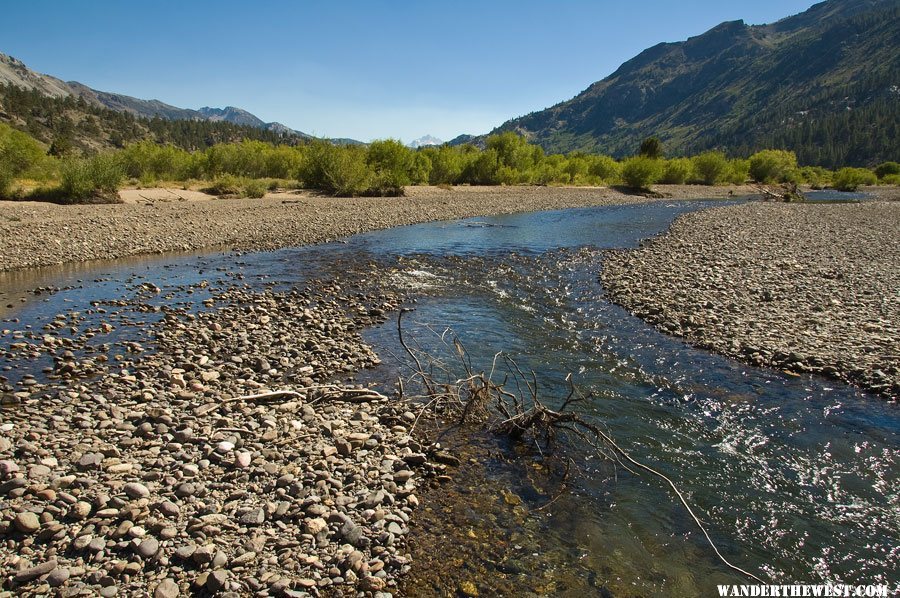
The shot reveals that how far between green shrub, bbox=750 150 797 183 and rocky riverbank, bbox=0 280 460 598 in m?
115

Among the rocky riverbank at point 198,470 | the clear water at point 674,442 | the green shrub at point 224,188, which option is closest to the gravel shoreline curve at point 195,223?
the green shrub at point 224,188

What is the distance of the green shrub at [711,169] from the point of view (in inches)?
3812

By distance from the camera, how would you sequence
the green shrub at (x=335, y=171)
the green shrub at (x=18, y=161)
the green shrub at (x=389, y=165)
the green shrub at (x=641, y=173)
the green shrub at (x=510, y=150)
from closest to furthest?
the green shrub at (x=18, y=161), the green shrub at (x=335, y=171), the green shrub at (x=389, y=165), the green shrub at (x=641, y=173), the green shrub at (x=510, y=150)

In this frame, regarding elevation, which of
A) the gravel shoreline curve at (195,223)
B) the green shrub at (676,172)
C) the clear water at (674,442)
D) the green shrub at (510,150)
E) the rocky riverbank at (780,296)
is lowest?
the clear water at (674,442)

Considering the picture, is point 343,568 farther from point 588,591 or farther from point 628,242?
point 628,242

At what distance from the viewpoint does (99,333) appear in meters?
11.9

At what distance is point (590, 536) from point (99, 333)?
12.1 m

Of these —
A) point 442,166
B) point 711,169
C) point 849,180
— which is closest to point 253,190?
point 442,166

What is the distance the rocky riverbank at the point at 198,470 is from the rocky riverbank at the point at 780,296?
9.14 m

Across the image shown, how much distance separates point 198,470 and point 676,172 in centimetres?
10305

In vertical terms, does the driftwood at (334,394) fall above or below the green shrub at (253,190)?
below

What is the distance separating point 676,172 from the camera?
93.9m

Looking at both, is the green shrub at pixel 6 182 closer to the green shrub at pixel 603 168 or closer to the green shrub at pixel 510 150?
the green shrub at pixel 510 150

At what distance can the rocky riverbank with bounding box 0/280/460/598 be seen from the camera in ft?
16.0
